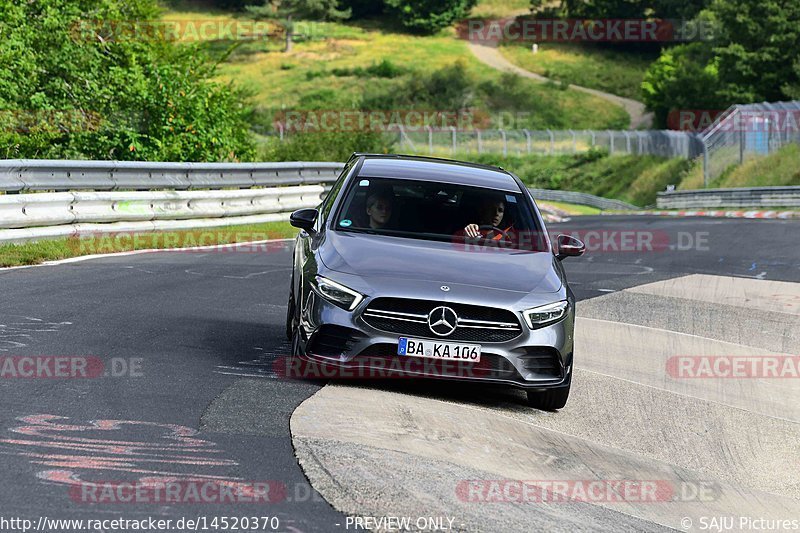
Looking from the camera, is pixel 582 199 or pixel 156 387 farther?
pixel 582 199

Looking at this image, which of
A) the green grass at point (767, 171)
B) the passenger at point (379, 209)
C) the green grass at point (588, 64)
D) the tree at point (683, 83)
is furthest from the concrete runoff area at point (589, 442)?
the green grass at point (588, 64)

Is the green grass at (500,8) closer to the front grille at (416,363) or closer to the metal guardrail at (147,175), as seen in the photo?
the metal guardrail at (147,175)

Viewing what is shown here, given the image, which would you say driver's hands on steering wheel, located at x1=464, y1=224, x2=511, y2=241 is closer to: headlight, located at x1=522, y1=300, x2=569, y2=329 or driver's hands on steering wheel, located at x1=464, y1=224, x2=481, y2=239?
driver's hands on steering wheel, located at x1=464, y1=224, x2=481, y2=239

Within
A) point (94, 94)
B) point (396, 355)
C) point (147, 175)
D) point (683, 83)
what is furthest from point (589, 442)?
point (683, 83)

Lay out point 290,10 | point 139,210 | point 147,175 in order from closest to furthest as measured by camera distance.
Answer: point 139,210 < point 147,175 < point 290,10

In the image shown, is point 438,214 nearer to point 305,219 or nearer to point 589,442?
point 305,219

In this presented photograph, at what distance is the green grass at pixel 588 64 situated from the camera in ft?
374

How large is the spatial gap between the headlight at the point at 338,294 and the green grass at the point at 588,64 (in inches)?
4169

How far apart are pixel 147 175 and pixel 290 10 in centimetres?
10188

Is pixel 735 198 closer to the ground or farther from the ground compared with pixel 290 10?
farther from the ground

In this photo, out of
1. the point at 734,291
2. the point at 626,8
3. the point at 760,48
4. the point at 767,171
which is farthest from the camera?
the point at 626,8

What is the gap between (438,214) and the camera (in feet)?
31.7

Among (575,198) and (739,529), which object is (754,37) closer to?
(575,198)

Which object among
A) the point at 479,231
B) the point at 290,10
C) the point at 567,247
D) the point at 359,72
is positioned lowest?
the point at 359,72
